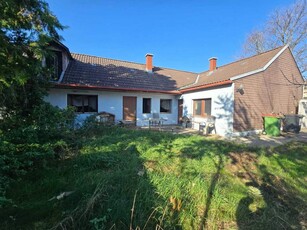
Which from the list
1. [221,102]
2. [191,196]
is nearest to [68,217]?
[191,196]

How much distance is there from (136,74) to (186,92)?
418 cm

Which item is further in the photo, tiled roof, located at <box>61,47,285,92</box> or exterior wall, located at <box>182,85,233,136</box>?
tiled roof, located at <box>61,47,285,92</box>

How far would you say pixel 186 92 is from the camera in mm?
12398

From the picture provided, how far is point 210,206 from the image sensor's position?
2986 mm

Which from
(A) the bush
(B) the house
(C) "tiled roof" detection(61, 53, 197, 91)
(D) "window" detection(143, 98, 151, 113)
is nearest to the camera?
(A) the bush

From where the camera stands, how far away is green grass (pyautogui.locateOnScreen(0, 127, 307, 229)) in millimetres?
2570

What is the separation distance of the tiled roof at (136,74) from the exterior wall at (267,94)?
0.63 m

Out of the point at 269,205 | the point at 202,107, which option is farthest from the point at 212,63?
the point at 269,205

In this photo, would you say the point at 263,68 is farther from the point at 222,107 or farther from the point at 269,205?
the point at 269,205

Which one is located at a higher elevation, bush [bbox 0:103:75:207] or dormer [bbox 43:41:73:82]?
dormer [bbox 43:41:73:82]

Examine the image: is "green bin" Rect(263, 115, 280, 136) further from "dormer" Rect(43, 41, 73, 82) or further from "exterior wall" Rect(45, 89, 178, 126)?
"dormer" Rect(43, 41, 73, 82)

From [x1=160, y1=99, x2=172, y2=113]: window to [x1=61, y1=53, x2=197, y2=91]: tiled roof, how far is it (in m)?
0.90

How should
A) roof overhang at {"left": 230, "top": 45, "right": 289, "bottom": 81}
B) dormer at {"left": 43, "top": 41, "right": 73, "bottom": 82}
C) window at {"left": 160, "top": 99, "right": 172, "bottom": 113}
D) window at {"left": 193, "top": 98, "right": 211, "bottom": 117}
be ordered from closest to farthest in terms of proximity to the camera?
roof overhang at {"left": 230, "top": 45, "right": 289, "bottom": 81}
dormer at {"left": 43, "top": 41, "right": 73, "bottom": 82}
window at {"left": 193, "top": 98, "right": 211, "bottom": 117}
window at {"left": 160, "top": 99, "right": 172, "bottom": 113}

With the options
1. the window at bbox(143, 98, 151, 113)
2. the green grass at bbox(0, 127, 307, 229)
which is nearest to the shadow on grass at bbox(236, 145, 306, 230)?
the green grass at bbox(0, 127, 307, 229)
